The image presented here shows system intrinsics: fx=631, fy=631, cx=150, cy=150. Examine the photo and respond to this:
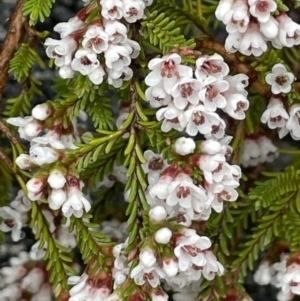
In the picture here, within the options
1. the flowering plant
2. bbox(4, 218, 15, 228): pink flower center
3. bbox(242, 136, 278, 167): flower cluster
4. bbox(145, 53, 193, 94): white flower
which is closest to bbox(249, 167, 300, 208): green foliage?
the flowering plant

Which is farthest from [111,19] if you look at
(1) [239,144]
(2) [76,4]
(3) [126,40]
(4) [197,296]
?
(2) [76,4]

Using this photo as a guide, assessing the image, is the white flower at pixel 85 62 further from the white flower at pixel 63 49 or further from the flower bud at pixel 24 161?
the flower bud at pixel 24 161

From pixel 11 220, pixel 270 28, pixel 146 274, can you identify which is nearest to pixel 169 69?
pixel 270 28

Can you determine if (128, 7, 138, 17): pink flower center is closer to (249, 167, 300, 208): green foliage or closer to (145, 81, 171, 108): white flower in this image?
(145, 81, 171, 108): white flower

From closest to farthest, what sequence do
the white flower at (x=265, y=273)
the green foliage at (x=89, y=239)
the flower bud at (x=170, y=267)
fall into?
Answer: the flower bud at (x=170, y=267), the green foliage at (x=89, y=239), the white flower at (x=265, y=273)

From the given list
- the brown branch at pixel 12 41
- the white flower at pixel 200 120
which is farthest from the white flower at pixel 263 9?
the brown branch at pixel 12 41

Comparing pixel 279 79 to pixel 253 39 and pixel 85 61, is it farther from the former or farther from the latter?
pixel 85 61

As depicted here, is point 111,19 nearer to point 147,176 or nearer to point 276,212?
point 147,176

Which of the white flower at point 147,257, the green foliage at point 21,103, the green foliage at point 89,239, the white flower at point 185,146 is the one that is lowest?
the green foliage at point 89,239
